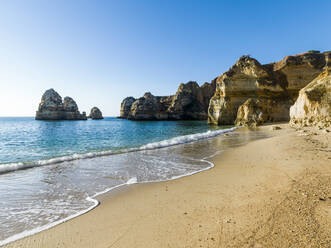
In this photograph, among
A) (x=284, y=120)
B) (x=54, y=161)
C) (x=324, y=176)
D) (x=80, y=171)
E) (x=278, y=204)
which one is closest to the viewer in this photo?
(x=278, y=204)

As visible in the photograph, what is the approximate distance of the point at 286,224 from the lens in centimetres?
255

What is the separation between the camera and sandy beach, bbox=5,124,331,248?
2.39 m

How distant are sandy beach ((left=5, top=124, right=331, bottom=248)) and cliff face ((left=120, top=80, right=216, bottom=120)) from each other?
83.4 m

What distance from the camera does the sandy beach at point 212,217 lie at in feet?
7.85

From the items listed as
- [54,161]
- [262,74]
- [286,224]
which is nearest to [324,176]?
[286,224]

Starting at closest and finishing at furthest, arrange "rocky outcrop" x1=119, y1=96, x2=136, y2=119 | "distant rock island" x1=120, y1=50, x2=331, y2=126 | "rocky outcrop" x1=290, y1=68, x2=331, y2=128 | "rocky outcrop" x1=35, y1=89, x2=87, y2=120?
1. "rocky outcrop" x1=290, y1=68, x2=331, y2=128
2. "distant rock island" x1=120, y1=50, x2=331, y2=126
3. "rocky outcrop" x1=35, y1=89, x2=87, y2=120
4. "rocky outcrop" x1=119, y1=96, x2=136, y2=119

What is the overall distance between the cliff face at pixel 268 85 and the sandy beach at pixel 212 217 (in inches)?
1289

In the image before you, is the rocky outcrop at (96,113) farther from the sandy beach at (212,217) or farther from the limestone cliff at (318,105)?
the sandy beach at (212,217)

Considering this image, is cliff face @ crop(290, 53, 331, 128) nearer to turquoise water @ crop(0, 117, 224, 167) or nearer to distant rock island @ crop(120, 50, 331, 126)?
turquoise water @ crop(0, 117, 224, 167)

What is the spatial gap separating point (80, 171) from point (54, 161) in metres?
2.90

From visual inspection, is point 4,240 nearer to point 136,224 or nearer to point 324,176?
point 136,224

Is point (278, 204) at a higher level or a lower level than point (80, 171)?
higher

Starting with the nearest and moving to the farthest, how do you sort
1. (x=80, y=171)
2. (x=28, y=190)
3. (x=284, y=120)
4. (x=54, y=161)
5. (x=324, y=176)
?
(x=324, y=176) → (x=28, y=190) → (x=80, y=171) → (x=54, y=161) → (x=284, y=120)

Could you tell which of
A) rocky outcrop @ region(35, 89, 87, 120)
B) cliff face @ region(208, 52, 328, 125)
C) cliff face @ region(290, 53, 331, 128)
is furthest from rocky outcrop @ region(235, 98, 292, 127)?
rocky outcrop @ region(35, 89, 87, 120)
